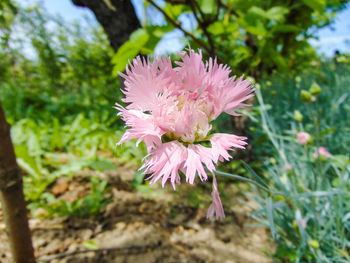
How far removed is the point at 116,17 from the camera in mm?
1047

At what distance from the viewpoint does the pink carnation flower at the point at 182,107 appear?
0.94 ft

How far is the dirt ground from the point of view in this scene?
34.6 inches

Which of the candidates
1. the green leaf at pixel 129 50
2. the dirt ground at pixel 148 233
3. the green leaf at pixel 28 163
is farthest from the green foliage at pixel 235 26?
the green leaf at pixel 28 163

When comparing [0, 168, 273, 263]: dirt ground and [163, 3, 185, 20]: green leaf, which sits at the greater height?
[163, 3, 185, 20]: green leaf

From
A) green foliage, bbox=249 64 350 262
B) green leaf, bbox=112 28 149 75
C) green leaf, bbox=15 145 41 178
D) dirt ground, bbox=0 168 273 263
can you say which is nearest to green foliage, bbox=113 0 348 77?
green leaf, bbox=112 28 149 75

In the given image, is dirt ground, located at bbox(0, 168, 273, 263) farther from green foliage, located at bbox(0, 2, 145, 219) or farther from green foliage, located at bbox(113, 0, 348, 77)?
green foliage, located at bbox(113, 0, 348, 77)

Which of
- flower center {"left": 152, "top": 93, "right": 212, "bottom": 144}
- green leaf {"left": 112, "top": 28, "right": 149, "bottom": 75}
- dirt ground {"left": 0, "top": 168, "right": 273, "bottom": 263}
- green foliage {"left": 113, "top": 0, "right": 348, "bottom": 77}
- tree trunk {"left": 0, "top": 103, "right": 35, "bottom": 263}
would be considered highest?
green foliage {"left": 113, "top": 0, "right": 348, "bottom": 77}

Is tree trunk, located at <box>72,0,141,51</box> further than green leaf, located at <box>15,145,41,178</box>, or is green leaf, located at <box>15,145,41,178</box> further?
green leaf, located at <box>15,145,41,178</box>

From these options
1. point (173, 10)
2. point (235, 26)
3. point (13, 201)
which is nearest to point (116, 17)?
point (173, 10)

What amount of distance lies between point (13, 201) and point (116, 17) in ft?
2.74

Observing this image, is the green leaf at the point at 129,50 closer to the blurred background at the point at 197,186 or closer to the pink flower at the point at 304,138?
the blurred background at the point at 197,186

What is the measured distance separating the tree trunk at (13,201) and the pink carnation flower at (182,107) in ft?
1.33

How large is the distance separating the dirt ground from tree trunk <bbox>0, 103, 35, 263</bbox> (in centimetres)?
17

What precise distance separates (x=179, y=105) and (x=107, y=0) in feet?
2.75
